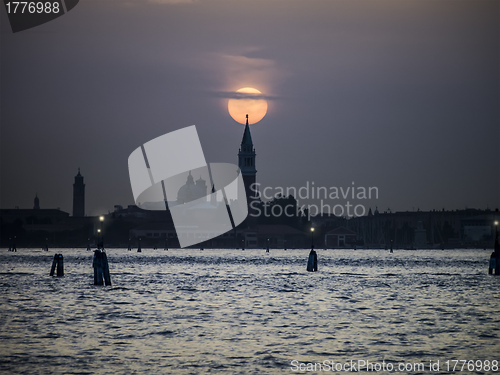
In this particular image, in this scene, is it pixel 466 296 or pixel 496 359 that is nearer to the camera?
pixel 496 359

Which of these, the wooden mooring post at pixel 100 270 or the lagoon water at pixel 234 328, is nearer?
the lagoon water at pixel 234 328

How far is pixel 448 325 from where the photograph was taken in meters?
27.7

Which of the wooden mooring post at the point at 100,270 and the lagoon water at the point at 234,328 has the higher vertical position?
the wooden mooring post at the point at 100,270

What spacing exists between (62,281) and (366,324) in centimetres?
2984

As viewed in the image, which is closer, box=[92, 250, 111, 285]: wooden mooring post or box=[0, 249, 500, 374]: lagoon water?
box=[0, 249, 500, 374]: lagoon water

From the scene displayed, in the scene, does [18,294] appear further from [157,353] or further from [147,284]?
[157,353]

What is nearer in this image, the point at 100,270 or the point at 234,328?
the point at 234,328

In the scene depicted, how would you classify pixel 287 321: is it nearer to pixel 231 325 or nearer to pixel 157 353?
pixel 231 325

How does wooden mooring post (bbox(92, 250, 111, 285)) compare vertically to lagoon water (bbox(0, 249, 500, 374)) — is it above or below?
above

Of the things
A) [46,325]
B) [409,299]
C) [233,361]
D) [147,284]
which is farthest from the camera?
[147,284]

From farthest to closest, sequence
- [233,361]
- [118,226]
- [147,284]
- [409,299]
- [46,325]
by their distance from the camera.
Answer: [118,226] → [147,284] → [409,299] → [46,325] → [233,361]

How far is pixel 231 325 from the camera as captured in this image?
89.6ft

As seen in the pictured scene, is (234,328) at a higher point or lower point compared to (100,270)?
lower

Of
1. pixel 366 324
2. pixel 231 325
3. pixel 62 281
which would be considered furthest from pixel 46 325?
pixel 62 281
